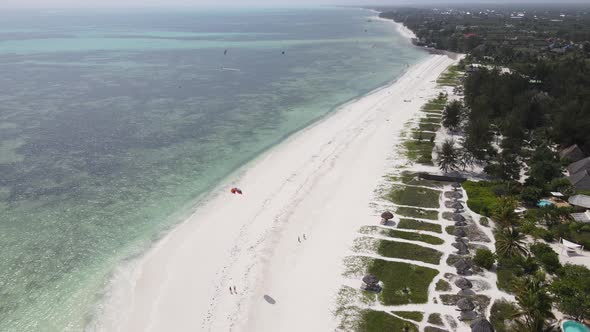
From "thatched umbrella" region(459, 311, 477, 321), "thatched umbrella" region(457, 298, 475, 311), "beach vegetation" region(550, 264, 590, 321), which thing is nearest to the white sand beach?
"thatched umbrella" region(457, 298, 475, 311)

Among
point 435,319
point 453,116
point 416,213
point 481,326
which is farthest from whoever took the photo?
point 453,116

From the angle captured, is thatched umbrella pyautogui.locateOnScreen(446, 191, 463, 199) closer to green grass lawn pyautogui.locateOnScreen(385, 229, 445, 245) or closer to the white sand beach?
the white sand beach

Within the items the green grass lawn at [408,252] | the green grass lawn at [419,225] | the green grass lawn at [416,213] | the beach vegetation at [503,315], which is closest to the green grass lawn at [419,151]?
the green grass lawn at [416,213]

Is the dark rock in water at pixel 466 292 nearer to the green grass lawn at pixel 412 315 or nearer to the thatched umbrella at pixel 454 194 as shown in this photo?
the green grass lawn at pixel 412 315

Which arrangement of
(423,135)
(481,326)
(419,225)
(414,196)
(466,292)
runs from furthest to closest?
(423,135) < (414,196) < (419,225) < (466,292) < (481,326)

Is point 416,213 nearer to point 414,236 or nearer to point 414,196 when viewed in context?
point 414,196

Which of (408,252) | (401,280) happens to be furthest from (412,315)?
(408,252)

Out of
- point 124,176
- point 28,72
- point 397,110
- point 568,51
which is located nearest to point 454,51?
point 568,51

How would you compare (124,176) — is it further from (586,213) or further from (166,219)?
(586,213)
